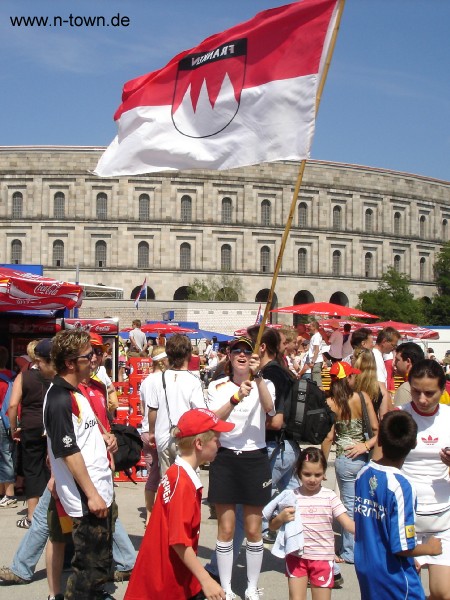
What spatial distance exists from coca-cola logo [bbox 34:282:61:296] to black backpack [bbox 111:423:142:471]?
4.56 metres

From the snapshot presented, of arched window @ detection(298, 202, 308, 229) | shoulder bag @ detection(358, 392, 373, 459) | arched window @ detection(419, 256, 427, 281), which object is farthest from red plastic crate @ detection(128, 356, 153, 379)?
arched window @ detection(419, 256, 427, 281)

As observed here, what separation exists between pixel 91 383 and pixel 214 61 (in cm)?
277

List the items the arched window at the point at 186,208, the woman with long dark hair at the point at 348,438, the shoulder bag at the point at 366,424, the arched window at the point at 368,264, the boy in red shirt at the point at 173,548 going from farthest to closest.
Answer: the arched window at the point at 368,264
the arched window at the point at 186,208
the shoulder bag at the point at 366,424
the woman with long dark hair at the point at 348,438
the boy in red shirt at the point at 173,548

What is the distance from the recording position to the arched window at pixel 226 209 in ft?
222

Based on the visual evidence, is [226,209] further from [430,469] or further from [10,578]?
[430,469]

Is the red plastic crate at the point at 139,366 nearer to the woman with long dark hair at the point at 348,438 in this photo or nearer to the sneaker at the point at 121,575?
the woman with long dark hair at the point at 348,438

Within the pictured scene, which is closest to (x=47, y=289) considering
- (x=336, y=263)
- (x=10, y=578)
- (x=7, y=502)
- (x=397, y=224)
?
(x=7, y=502)

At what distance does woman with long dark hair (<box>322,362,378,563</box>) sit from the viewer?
252 inches

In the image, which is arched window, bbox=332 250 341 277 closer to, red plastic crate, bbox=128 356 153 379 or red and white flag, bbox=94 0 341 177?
red plastic crate, bbox=128 356 153 379

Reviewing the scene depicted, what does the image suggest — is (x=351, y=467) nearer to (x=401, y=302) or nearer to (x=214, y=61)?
(x=214, y=61)

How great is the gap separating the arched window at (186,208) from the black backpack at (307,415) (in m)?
61.2

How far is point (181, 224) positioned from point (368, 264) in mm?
18500

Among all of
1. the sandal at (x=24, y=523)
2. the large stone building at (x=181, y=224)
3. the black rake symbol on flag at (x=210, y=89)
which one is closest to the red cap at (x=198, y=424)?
the black rake symbol on flag at (x=210, y=89)

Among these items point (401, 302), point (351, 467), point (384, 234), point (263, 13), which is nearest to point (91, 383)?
point (351, 467)
